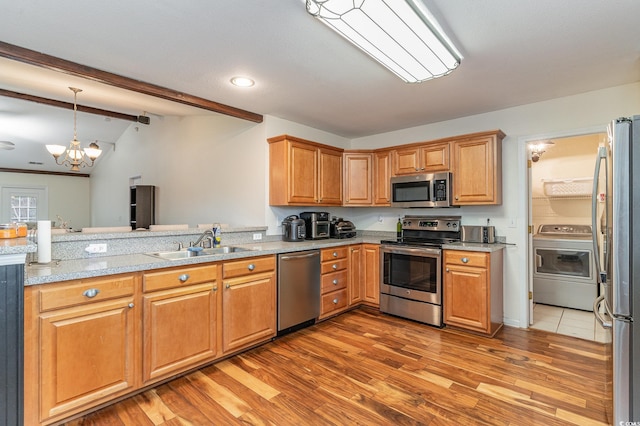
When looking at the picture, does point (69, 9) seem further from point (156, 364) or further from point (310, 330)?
point (310, 330)

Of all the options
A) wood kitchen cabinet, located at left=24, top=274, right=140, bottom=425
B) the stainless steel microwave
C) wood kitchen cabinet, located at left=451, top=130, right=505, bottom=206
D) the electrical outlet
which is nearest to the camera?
wood kitchen cabinet, located at left=24, top=274, right=140, bottom=425

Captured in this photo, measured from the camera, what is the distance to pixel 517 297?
3.40m

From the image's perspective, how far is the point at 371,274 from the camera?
3.93m

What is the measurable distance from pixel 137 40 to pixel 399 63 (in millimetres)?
1825

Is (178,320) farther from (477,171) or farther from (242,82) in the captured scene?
(477,171)

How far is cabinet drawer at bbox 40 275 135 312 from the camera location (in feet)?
5.68

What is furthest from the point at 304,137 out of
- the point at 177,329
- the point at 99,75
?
the point at 177,329

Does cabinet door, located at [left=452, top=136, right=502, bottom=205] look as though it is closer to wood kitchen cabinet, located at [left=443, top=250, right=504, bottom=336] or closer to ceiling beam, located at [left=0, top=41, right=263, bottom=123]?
wood kitchen cabinet, located at [left=443, top=250, right=504, bottom=336]

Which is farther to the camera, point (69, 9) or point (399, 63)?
point (399, 63)

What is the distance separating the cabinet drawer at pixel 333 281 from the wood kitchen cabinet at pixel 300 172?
91 cm

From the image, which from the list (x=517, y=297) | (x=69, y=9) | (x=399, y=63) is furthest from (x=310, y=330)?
(x=69, y=9)

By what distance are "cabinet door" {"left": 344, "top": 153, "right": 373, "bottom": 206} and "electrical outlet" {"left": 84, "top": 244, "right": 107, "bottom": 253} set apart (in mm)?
2826

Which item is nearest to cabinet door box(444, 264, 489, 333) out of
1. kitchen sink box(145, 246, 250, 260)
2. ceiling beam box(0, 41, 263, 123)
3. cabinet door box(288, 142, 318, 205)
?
cabinet door box(288, 142, 318, 205)

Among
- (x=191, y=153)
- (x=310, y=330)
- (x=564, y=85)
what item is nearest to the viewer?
(x=564, y=85)
